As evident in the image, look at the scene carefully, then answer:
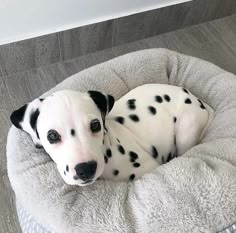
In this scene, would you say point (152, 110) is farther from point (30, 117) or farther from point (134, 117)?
point (30, 117)

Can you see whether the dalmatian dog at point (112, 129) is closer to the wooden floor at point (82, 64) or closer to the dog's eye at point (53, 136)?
the dog's eye at point (53, 136)

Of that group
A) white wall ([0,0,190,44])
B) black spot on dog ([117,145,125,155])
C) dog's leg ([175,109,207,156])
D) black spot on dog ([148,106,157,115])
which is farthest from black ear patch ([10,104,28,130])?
white wall ([0,0,190,44])

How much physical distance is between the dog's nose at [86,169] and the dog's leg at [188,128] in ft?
2.01

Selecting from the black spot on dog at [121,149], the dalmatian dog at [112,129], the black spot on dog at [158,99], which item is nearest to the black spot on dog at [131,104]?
the dalmatian dog at [112,129]

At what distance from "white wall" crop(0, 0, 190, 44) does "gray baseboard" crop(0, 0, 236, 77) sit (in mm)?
40

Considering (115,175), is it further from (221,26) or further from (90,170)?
(221,26)

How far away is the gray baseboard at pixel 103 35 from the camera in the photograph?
2.40 metres

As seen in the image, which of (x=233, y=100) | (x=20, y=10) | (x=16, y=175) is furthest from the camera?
(x=20, y=10)

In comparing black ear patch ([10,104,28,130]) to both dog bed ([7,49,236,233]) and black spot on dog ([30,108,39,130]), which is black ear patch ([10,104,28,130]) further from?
dog bed ([7,49,236,233])

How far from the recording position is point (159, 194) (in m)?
1.39

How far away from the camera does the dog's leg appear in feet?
5.77

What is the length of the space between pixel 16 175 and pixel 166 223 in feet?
2.00

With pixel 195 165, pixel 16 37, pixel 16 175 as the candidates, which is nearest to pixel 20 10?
pixel 16 37

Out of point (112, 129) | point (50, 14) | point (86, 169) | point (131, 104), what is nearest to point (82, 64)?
point (50, 14)
